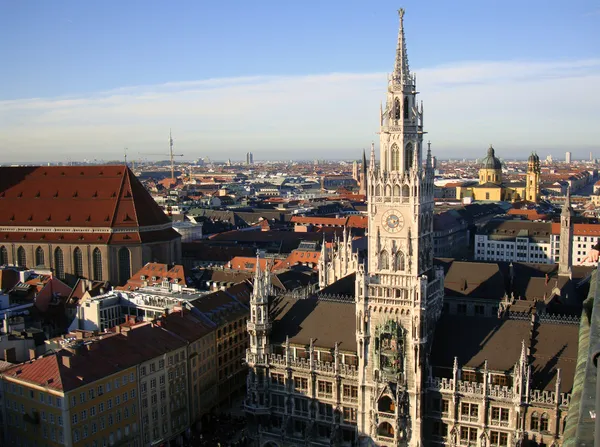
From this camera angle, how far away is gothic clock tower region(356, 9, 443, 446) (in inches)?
2239

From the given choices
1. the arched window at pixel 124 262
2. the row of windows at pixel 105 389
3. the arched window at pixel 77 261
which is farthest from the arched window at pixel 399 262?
the arched window at pixel 77 261

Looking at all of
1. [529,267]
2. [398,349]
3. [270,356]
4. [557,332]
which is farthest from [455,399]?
[529,267]

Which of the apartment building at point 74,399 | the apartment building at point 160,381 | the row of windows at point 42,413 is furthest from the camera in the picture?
the apartment building at point 160,381

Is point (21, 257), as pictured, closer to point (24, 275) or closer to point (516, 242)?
point (24, 275)

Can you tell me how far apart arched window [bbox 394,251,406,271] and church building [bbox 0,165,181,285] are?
225 feet

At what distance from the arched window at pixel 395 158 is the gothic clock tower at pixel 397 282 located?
0.30 ft

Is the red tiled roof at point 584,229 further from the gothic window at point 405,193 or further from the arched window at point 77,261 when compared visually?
the gothic window at point 405,193

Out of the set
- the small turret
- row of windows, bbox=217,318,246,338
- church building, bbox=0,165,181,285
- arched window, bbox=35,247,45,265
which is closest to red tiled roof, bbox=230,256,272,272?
church building, bbox=0,165,181,285

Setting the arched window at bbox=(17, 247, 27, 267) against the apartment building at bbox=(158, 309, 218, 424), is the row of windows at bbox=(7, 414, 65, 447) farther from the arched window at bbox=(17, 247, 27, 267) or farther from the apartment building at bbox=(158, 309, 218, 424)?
the arched window at bbox=(17, 247, 27, 267)

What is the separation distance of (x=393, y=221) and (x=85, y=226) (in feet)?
252

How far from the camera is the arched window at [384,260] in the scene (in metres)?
58.6

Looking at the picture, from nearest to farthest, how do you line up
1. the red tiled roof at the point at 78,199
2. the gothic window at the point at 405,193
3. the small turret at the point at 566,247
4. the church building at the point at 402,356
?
the church building at the point at 402,356 → the gothic window at the point at 405,193 → the small turret at the point at 566,247 → the red tiled roof at the point at 78,199

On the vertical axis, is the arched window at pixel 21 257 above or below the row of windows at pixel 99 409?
above

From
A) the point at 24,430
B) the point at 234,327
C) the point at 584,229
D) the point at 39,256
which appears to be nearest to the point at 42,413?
the point at 24,430
